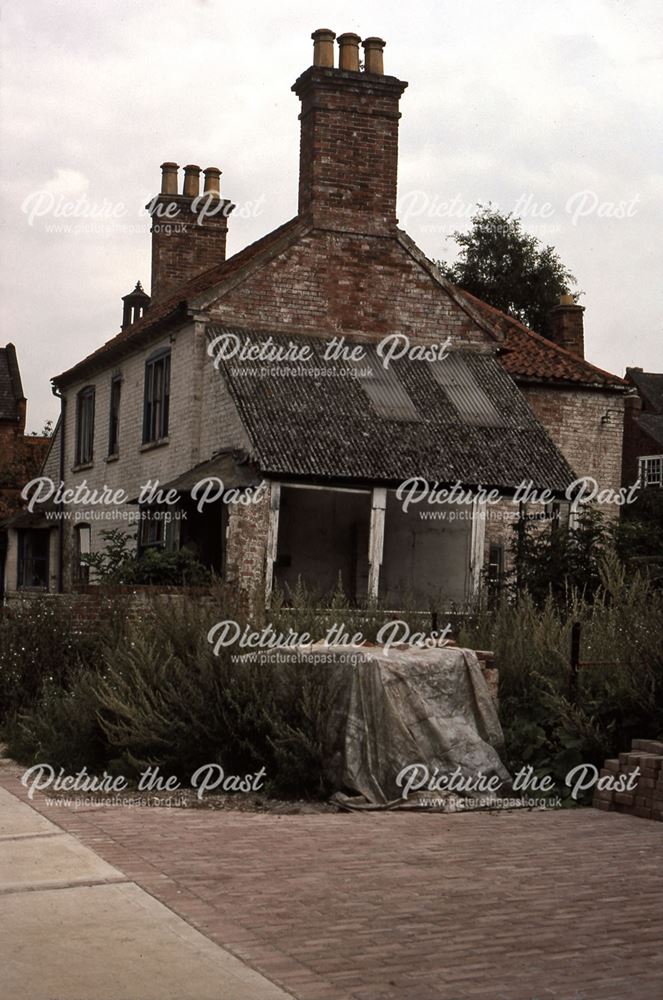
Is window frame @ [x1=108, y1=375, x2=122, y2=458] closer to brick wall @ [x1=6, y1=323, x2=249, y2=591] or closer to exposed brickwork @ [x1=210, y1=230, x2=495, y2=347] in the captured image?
brick wall @ [x1=6, y1=323, x2=249, y2=591]

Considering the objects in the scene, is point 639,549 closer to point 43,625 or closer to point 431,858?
point 43,625

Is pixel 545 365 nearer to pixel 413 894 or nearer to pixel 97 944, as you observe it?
pixel 413 894

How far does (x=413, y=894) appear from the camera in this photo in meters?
7.02

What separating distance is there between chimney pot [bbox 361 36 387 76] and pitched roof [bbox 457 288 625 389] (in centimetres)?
474

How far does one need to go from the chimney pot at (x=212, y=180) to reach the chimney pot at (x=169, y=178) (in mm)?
712

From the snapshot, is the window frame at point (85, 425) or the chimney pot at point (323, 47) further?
the window frame at point (85, 425)

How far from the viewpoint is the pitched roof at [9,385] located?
137 feet

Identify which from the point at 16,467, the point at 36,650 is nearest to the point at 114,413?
the point at 16,467

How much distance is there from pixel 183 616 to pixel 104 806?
2.70 meters

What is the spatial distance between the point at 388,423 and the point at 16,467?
19.5 m

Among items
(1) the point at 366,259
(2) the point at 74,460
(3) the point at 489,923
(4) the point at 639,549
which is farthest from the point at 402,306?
(3) the point at 489,923

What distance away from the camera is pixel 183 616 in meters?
12.3

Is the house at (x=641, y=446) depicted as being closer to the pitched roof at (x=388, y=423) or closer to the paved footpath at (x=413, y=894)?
the pitched roof at (x=388, y=423)

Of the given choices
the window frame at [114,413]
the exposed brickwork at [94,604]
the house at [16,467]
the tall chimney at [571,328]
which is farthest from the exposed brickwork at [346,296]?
the house at [16,467]
